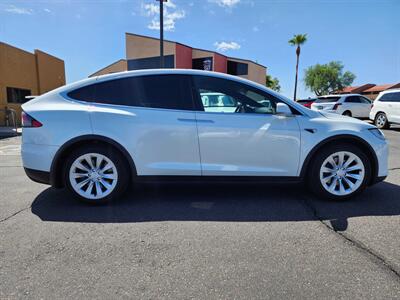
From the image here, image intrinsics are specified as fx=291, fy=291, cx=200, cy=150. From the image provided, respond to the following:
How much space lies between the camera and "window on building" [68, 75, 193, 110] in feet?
12.0

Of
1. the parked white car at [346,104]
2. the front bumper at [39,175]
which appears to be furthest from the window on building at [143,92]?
the parked white car at [346,104]

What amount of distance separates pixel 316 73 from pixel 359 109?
4982cm

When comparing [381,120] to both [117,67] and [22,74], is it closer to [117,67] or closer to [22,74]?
[22,74]

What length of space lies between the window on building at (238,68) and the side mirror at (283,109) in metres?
32.5

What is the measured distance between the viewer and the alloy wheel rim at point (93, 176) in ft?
12.0

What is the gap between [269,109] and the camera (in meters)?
3.75

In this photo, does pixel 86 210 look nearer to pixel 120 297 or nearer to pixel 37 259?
pixel 37 259

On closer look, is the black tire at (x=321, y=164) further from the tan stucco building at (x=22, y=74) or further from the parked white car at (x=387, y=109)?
the tan stucco building at (x=22, y=74)

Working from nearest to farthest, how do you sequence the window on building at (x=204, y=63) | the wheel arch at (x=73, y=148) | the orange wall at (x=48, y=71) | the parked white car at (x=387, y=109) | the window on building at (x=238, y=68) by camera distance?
the wheel arch at (x=73, y=148) < the parked white car at (x=387, y=109) < the orange wall at (x=48, y=71) < the window on building at (x=204, y=63) < the window on building at (x=238, y=68)

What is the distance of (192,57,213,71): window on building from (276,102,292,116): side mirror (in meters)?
28.4

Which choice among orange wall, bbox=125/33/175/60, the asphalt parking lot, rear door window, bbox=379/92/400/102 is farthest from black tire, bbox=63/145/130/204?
orange wall, bbox=125/33/175/60

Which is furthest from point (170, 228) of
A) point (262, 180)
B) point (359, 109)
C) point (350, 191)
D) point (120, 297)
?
point (359, 109)

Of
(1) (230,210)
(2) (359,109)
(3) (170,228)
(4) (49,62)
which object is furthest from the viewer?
(4) (49,62)

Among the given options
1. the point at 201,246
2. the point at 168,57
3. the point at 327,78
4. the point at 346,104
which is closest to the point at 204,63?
the point at 168,57
